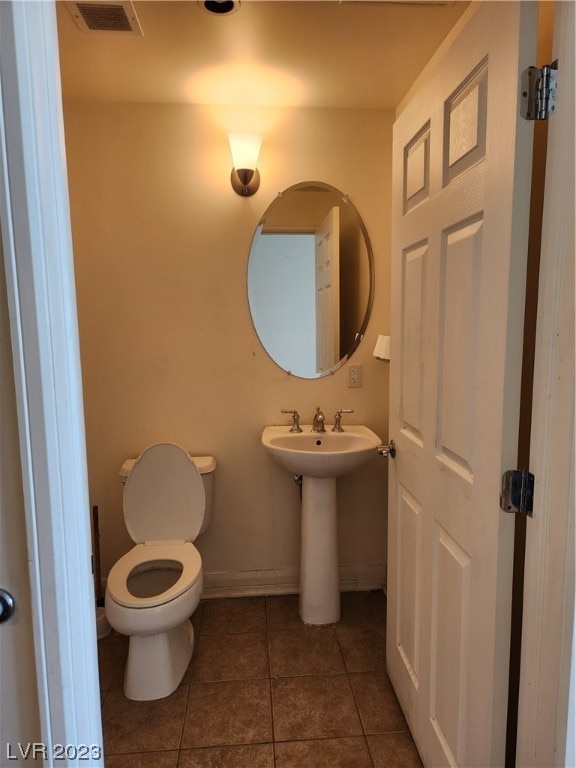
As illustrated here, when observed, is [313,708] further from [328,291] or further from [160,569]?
[328,291]

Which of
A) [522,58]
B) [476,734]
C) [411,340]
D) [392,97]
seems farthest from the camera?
[392,97]

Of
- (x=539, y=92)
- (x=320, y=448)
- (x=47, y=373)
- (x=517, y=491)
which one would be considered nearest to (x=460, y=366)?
(x=517, y=491)

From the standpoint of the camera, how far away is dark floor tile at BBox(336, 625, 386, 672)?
1.98 m

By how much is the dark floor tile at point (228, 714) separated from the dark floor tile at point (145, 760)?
0.06 meters

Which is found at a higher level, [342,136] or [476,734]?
[342,136]

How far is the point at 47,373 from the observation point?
74cm

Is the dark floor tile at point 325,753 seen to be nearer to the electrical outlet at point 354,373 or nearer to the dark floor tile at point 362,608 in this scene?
the dark floor tile at point 362,608

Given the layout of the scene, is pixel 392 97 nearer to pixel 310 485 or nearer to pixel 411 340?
pixel 411 340

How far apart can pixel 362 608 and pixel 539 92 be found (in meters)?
2.21

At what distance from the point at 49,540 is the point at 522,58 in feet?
3.82

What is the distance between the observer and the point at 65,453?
77 centimetres

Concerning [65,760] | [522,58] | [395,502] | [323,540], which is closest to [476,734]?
[395,502]

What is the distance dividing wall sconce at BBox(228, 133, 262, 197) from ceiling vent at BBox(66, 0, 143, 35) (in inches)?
23.7

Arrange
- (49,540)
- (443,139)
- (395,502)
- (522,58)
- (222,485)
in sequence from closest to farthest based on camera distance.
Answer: (49,540) < (522,58) < (443,139) < (395,502) < (222,485)
